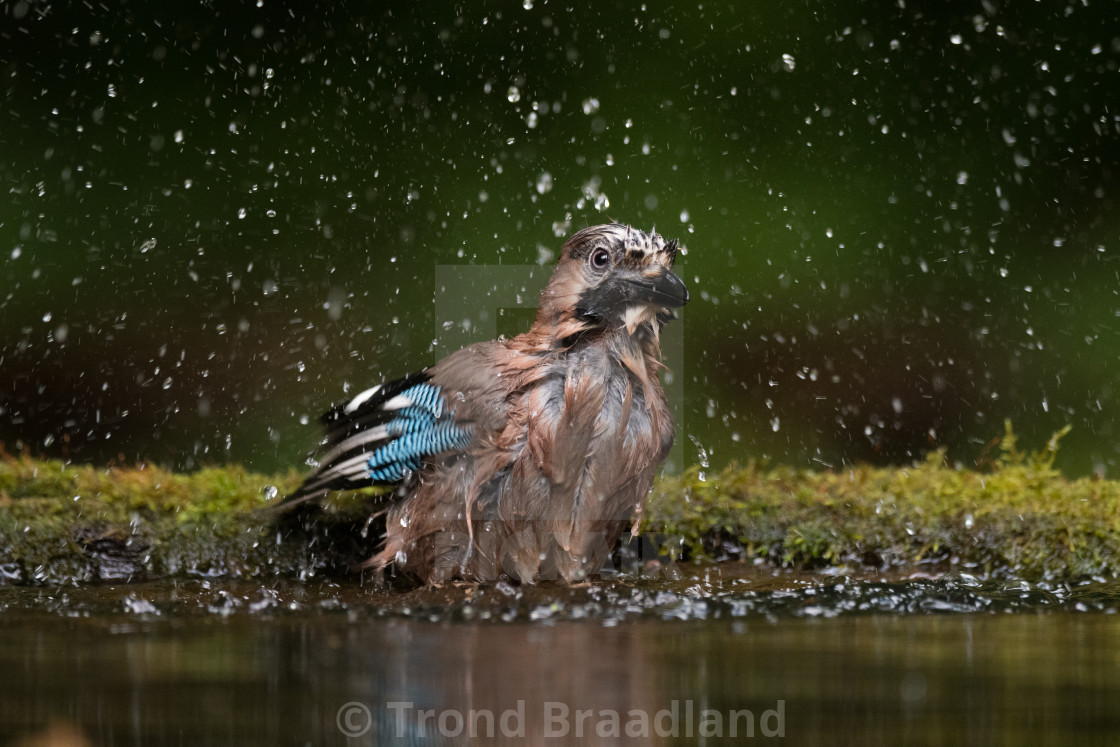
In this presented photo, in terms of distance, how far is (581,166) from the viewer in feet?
17.8

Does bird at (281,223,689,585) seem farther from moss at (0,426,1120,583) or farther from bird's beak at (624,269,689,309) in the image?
moss at (0,426,1120,583)

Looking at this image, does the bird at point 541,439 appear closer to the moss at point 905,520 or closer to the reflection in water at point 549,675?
the moss at point 905,520

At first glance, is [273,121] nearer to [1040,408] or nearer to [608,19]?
[608,19]

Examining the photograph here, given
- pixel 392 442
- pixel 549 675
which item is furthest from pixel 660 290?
pixel 549 675

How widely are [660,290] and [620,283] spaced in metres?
0.12

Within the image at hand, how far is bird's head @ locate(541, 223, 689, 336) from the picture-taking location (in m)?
3.30

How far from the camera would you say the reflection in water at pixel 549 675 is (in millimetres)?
1496

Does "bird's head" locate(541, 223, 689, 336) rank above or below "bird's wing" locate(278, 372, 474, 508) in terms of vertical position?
above

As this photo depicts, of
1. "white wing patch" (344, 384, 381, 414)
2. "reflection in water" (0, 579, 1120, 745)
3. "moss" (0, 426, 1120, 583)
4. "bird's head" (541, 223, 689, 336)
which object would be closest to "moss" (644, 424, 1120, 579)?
"moss" (0, 426, 1120, 583)

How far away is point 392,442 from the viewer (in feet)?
10.9

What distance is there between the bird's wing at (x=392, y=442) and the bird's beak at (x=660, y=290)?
1.95 feet

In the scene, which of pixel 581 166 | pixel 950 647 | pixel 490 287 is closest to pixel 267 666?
pixel 950 647

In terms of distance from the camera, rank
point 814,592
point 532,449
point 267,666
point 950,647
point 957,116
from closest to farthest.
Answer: point 267,666 < point 950,647 < point 814,592 < point 532,449 < point 957,116

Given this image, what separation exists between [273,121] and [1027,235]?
11.6ft
